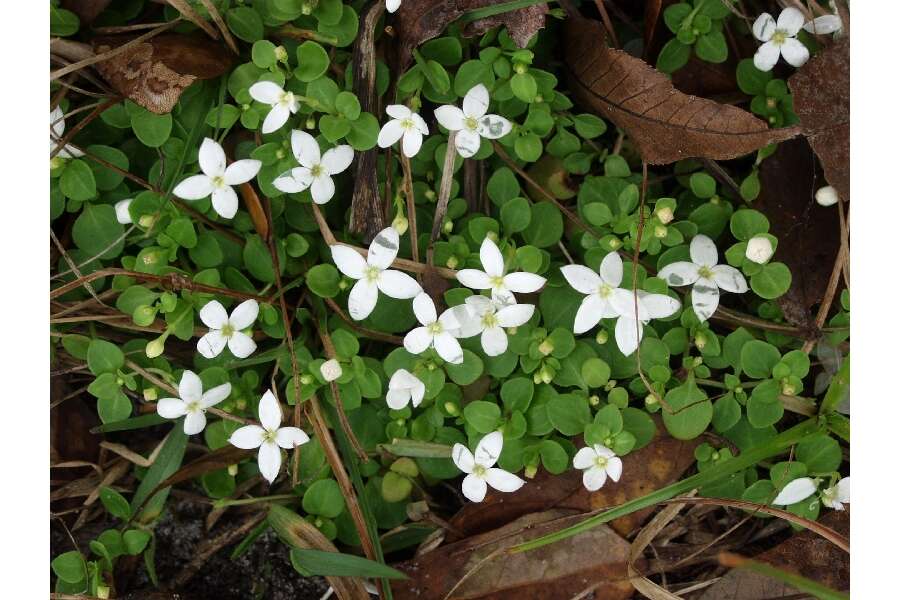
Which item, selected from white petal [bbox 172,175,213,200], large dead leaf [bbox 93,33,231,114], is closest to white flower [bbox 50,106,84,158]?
large dead leaf [bbox 93,33,231,114]

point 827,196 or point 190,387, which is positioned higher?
point 827,196

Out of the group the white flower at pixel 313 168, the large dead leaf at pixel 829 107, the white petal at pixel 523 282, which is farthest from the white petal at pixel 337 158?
the large dead leaf at pixel 829 107

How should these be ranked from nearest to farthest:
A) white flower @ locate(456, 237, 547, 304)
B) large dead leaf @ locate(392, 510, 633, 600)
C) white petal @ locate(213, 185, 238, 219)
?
white flower @ locate(456, 237, 547, 304), white petal @ locate(213, 185, 238, 219), large dead leaf @ locate(392, 510, 633, 600)

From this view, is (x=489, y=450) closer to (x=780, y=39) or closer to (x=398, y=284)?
(x=398, y=284)

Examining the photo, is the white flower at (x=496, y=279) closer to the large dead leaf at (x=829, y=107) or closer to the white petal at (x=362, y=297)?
the white petal at (x=362, y=297)

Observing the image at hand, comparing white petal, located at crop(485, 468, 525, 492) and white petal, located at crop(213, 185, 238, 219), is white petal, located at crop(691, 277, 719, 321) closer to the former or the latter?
white petal, located at crop(485, 468, 525, 492)

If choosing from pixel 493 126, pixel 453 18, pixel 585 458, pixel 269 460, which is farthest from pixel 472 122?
pixel 269 460
